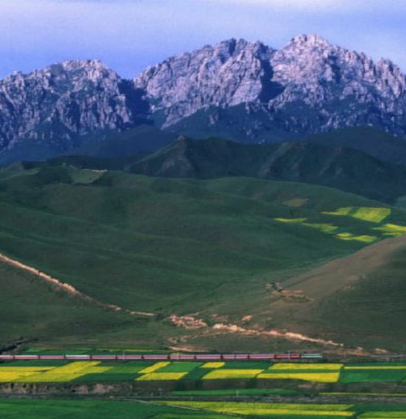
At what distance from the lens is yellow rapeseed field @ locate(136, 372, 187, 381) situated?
136238 millimetres

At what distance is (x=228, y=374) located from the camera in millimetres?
137500

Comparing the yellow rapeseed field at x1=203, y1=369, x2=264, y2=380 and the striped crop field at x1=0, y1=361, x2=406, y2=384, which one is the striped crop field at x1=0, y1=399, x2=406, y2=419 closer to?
the yellow rapeseed field at x1=203, y1=369, x2=264, y2=380

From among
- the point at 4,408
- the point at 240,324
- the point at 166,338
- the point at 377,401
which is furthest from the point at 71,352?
the point at 377,401

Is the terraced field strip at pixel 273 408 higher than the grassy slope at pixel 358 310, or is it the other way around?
the grassy slope at pixel 358 310

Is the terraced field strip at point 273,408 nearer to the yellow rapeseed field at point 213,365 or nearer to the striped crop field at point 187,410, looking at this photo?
the striped crop field at point 187,410

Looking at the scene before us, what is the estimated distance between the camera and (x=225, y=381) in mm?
133625

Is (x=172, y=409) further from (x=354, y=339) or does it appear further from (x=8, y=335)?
(x=8, y=335)

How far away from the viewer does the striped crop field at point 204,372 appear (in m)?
134

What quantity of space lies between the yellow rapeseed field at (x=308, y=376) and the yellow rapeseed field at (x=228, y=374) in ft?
5.90

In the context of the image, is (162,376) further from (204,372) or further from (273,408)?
(273,408)

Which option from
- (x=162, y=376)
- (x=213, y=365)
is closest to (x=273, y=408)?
(x=162, y=376)

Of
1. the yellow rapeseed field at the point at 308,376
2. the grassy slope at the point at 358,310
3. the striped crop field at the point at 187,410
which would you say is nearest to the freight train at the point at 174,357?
the yellow rapeseed field at the point at 308,376

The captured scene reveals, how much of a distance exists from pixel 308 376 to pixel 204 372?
14335 millimetres

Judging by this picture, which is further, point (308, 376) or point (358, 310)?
point (358, 310)
